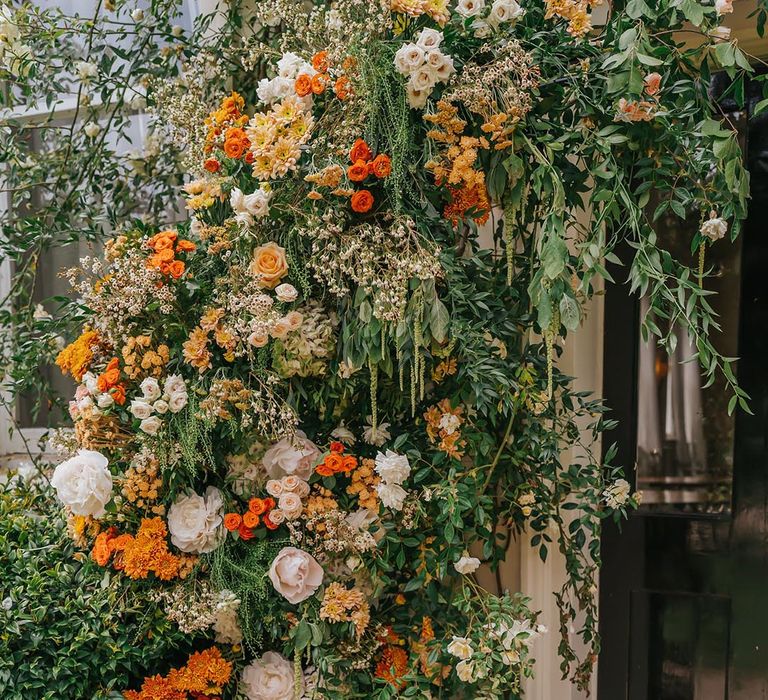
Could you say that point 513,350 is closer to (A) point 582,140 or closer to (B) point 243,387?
(A) point 582,140

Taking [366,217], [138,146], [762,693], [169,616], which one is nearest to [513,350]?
[366,217]

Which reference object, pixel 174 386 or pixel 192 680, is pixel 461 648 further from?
pixel 174 386

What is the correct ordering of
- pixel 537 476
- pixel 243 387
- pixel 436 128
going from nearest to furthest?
pixel 436 128 < pixel 243 387 < pixel 537 476

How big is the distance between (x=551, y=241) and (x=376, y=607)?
881 mm

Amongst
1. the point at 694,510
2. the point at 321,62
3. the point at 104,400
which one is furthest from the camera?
the point at 694,510

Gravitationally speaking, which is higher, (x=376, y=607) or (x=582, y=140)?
(x=582, y=140)

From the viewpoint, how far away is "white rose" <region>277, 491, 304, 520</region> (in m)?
1.44

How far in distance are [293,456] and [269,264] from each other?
0.40 m

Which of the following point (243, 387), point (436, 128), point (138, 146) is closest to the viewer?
point (436, 128)

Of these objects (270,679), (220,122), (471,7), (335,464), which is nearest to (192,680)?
(270,679)

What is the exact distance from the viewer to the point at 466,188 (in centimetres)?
138

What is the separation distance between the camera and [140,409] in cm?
142

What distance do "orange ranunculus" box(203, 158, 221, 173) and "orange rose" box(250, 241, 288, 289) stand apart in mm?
239

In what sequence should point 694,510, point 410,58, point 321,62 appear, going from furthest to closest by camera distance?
point 694,510, point 321,62, point 410,58
